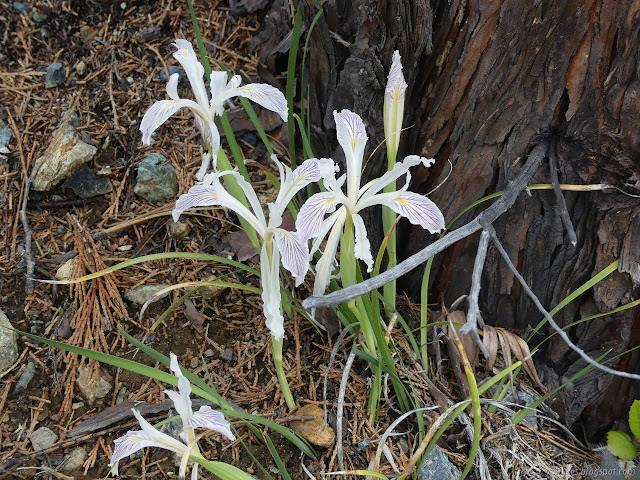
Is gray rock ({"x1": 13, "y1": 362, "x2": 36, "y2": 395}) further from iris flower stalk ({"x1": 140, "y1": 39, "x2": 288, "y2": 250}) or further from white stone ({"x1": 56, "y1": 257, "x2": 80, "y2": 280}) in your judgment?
iris flower stalk ({"x1": 140, "y1": 39, "x2": 288, "y2": 250})

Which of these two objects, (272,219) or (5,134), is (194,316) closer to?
(272,219)

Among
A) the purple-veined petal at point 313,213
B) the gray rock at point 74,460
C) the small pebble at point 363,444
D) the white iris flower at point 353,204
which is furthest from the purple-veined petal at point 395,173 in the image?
the gray rock at point 74,460

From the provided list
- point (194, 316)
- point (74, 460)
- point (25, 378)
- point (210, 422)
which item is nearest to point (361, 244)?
point (210, 422)

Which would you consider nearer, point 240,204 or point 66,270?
point 240,204

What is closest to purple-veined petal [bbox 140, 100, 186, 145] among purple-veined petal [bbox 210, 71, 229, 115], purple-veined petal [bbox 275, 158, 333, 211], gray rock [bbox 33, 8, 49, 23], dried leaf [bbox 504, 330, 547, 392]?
purple-veined petal [bbox 210, 71, 229, 115]

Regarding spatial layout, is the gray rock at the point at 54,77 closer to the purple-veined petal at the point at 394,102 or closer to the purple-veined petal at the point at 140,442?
the purple-veined petal at the point at 394,102

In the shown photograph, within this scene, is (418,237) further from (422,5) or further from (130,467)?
(130,467)

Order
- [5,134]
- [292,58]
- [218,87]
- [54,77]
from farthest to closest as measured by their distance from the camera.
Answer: [54,77], [5,134], [292,58], [218,87]
